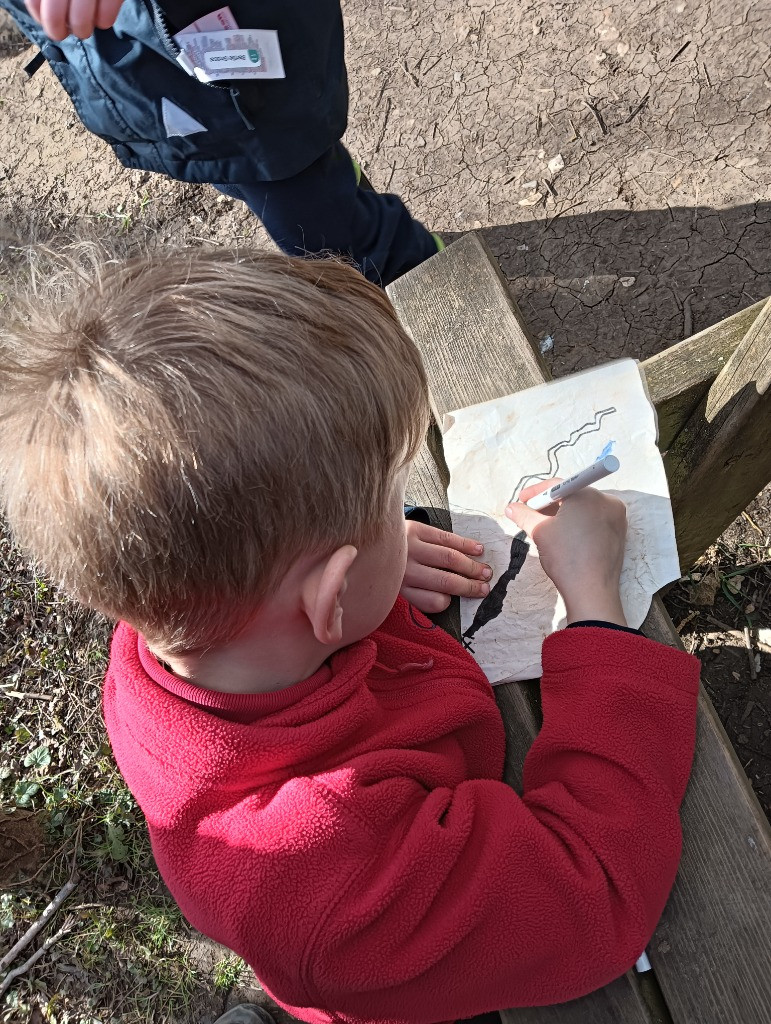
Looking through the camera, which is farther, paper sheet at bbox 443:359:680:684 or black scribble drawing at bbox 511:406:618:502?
black scribble drawing at bbox 511:406:618:502

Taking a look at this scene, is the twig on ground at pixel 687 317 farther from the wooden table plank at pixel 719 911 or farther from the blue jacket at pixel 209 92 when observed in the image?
the wooden table plank at pixel 719 911

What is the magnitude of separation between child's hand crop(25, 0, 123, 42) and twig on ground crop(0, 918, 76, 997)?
1.99 metres

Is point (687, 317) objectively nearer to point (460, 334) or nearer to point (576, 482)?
point (460, 334)

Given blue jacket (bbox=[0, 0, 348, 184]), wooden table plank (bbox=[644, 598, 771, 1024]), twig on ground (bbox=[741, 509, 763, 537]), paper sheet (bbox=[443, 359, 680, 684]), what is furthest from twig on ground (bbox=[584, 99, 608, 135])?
wooden table plank (bbox=[644, 598, 771, 1024])

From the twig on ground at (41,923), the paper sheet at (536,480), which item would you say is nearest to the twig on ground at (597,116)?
the paper sheet at (536,480)

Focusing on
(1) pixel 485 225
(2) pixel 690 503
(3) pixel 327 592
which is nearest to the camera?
(3) pixel 327 592

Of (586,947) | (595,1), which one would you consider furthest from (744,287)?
(586,947)

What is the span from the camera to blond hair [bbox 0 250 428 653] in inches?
30.1

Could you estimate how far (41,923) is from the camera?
74.5 inches

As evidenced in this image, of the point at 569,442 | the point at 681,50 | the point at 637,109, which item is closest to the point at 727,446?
the point at 569,442

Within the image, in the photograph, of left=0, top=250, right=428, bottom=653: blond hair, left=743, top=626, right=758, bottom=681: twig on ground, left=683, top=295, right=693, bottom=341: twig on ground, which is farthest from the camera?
left=683, top=295, right=693, bottom=341: twig on ground

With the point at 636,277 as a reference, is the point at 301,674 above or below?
above

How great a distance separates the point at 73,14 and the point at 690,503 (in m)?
1.52

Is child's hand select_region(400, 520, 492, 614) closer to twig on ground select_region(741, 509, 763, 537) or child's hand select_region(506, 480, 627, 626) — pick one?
child's hand select_region(506, 480, 627, 626)
